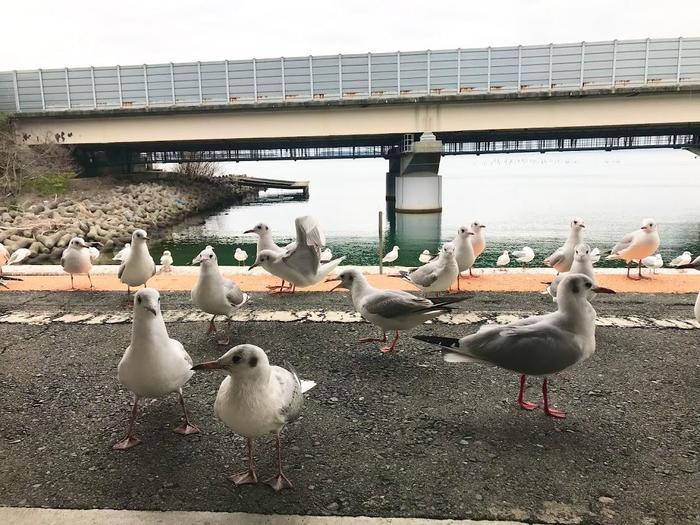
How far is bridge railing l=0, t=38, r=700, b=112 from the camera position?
1134 inches

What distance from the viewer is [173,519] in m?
3.01

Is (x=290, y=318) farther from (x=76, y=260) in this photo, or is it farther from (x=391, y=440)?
(x=76, y=260)

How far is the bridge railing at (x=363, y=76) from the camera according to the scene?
94.5 ft

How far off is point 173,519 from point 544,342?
2956 mm

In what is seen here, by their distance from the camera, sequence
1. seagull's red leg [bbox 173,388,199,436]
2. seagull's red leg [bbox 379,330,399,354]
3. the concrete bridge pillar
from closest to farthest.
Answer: seagull's red leg [bbox 173,388,199,436] < seagull's red leg [bbox 379,330,399,354] < the concrete bridge pillar

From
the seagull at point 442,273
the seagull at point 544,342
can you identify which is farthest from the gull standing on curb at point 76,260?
the seagull at point 544,342

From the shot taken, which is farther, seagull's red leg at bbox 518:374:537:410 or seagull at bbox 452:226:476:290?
seagull at bbox 452:226:476:290

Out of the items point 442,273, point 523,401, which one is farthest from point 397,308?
point 442,273

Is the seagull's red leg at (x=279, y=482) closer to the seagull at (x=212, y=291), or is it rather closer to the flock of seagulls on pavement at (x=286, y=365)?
the flock of seagulls on pavement at (x=286, y=365)

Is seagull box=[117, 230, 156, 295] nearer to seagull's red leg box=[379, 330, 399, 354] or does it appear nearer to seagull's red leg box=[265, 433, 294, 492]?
seagull's red leg box=[379, 330, 399, 354]

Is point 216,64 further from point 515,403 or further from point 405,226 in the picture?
point 515,403

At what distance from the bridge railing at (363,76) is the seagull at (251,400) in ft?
98.6

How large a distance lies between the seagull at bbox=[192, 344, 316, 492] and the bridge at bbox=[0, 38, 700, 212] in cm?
2966

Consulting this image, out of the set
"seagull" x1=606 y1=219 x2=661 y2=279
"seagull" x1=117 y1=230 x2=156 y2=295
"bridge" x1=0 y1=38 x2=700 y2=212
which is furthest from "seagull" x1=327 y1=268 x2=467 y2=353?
"bridge" x1=0 y1=38 x2=700 y2=212
